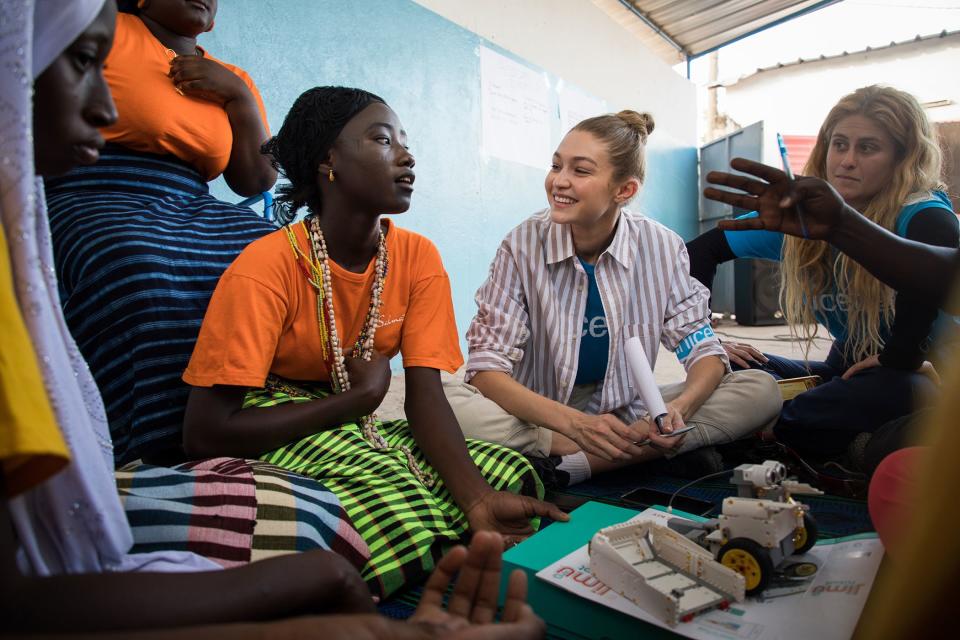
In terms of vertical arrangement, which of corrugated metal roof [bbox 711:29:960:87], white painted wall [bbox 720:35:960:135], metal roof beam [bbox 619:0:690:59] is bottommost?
white painted wall [bbox 720:35:960:135]

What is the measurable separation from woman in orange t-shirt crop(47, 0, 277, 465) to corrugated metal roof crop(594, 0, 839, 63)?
5.46 m

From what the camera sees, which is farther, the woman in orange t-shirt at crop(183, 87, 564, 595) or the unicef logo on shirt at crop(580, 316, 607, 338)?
the unicef logo on shirt at crop(580, 316, 607, 338)

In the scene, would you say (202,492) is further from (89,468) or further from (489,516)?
(489,516)

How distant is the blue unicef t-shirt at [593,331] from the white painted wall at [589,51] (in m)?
2.65

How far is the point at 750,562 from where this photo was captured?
0.93 metres

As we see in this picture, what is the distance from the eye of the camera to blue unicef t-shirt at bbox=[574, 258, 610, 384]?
1.90 m

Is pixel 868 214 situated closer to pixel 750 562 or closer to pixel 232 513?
pixel 750 562

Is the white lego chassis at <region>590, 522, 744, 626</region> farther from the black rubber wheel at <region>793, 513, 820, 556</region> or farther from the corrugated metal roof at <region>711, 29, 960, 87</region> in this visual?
the corrugated metal roof at <region>711, 29, 960, 87</region>

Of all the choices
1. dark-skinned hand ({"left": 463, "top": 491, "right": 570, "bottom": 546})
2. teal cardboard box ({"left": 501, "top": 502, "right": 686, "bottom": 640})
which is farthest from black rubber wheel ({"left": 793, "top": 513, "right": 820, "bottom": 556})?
dark-skinned hand ({"left": 463, "top": 491, "right": 570, "bottom": 546})

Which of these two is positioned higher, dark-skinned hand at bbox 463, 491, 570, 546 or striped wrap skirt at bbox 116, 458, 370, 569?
striped wrap skirt at bbox 116, 458, 370, 569

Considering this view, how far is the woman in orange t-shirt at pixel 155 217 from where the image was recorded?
1.39 meters

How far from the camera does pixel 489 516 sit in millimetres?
1314

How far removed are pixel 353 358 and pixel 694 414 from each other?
3.15ft

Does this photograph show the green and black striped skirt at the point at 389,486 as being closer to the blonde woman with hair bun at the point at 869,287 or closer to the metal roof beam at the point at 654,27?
the blonde woman with hair bun at the point at 869,287
